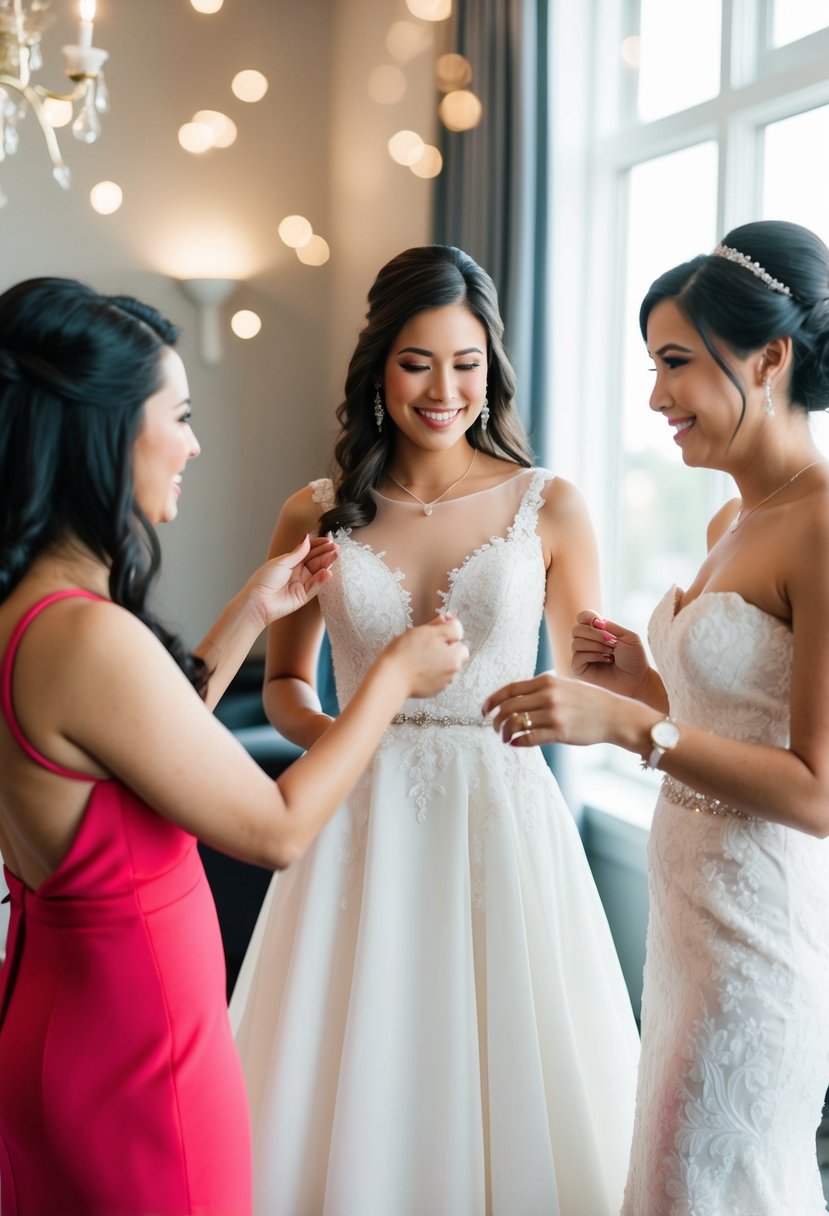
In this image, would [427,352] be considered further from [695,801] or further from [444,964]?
[444,964]

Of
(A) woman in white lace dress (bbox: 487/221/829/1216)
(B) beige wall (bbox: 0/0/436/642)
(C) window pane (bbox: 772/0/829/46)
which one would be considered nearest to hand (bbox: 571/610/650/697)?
(A) woman in white lace dress (bbox: 487/221/829/1216)

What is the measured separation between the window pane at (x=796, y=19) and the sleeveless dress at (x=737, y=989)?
6.69 ft

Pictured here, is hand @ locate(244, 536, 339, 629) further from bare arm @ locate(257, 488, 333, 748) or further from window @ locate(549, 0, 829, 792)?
window @ locate(549, 0, 829, 792)

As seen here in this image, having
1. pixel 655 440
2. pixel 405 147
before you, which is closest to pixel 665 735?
pixel 655 440

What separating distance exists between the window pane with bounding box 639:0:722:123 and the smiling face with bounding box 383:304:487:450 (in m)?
1.53

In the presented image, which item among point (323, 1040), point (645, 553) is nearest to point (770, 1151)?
point (323, 1040)

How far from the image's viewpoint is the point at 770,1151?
4.98 ft

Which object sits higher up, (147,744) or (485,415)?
(485,415)

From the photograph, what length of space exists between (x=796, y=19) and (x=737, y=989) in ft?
8.32

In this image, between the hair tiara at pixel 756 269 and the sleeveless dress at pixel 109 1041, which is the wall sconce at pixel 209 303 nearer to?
the hair tiara at pixel 756 269

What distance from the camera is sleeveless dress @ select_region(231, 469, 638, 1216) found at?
77.0 inches

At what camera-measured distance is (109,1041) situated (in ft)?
4.05

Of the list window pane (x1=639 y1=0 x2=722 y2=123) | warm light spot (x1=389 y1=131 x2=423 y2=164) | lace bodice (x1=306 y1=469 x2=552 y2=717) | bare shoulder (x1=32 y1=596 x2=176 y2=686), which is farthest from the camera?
warm light spot (x1=389 y1=131 x2=423 y2=164)

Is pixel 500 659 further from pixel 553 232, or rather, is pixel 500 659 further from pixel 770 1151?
pixel 553 232
